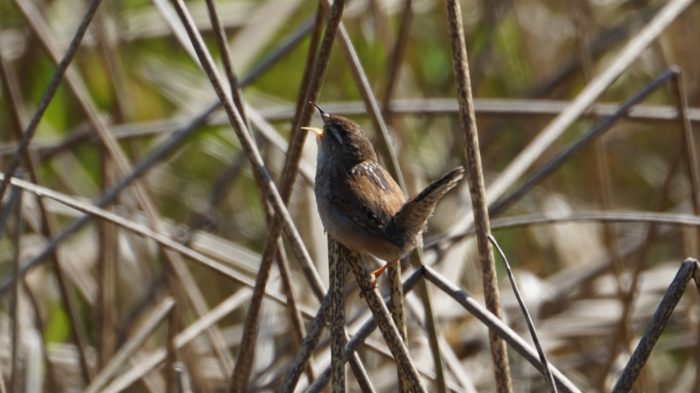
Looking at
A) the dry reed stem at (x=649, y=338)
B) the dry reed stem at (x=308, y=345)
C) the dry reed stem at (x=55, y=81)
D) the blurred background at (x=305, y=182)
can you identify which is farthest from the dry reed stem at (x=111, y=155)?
the dry reed stem at (x=649, y=338)

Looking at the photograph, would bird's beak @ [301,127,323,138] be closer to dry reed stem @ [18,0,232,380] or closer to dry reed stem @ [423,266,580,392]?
dry reed stem @ [423,266,580,392]

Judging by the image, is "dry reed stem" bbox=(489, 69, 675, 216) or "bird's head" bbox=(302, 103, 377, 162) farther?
"dry reed stem" bbox=(489, 69, 675, 216)

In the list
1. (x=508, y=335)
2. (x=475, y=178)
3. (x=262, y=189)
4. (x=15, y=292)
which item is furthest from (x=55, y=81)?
(x=508, y=335)

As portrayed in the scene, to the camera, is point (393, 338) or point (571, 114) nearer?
point (393, 338)

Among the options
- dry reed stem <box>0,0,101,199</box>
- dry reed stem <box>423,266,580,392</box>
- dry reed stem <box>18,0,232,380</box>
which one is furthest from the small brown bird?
dry reed stem <box>18,0,232,380</box>

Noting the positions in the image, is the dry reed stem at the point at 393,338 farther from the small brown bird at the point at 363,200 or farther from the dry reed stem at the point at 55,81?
the dry reed stem at the point at 55,81

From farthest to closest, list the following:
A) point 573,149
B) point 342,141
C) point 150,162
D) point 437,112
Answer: point 437,112, point 150,162, point 573,149, point 342,141

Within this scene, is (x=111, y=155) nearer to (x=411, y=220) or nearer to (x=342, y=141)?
(x=342, y=141)
